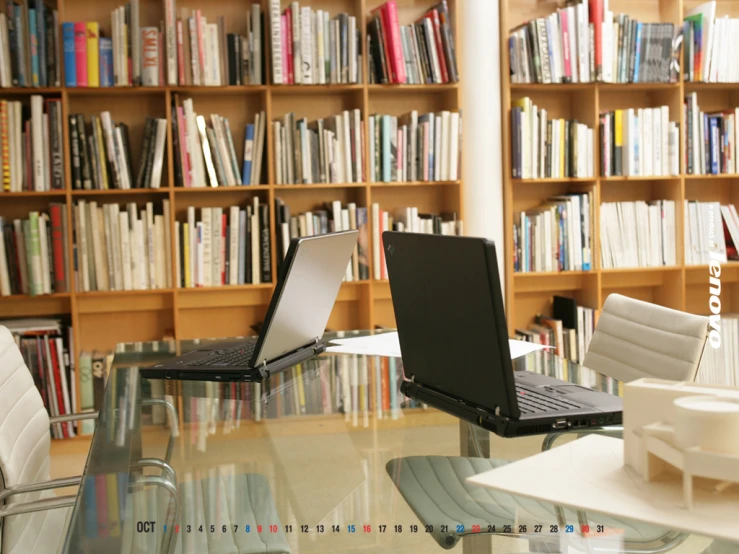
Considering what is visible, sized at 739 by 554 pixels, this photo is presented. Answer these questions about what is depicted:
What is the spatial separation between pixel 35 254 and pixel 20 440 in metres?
1.99

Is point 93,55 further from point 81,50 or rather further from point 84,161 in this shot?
point 84,161

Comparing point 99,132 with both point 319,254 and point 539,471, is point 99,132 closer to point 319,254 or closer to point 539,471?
point 319,254

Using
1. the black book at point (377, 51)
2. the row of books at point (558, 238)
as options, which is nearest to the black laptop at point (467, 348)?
the black book at point (377, 51)

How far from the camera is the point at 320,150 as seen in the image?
3.91 metres

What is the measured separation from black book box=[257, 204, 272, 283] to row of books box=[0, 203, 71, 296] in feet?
2.81

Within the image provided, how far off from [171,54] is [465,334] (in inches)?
107

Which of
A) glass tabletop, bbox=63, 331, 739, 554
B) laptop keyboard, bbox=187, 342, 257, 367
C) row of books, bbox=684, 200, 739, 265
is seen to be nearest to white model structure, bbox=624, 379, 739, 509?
glass tabletop, bbox=63, 331, 739, 554

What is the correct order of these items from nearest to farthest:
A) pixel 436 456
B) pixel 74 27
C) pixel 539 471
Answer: pixel 539 471
pixel 436 456
pixel 74 27

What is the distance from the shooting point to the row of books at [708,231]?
167 inches

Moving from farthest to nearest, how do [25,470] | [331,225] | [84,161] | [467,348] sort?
[331,225] → [84,161] → [25,470] → [467,348]

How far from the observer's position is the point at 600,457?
3.83 ft

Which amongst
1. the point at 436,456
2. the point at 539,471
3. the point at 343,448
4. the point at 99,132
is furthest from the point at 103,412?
the point at 99,132

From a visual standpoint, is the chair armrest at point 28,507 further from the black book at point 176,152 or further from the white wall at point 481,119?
the white wall at point 481,119

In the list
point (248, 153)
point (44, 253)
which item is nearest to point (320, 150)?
point (248, 153)
